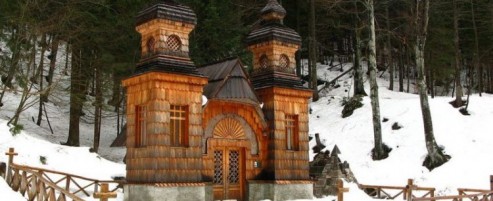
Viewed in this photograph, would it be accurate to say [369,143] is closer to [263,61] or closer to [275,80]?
[263,61]

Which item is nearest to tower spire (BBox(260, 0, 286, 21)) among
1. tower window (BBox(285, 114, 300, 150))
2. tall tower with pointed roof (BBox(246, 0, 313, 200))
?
tall tower with pointed roof (BBox(246, 0, 313, 200))

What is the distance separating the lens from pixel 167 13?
54.0 feet

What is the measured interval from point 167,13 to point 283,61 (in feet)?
18.4

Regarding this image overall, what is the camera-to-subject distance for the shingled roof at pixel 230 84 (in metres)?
17.6

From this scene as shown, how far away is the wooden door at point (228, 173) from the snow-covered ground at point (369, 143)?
3447 millimetres

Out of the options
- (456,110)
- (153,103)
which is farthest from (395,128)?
(153,103)

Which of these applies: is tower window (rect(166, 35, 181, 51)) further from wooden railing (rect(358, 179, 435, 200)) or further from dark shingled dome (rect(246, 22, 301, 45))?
wooden railing (rect(358, 179, 435, 200))

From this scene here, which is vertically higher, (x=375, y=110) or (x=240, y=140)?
(x=375, y=110)

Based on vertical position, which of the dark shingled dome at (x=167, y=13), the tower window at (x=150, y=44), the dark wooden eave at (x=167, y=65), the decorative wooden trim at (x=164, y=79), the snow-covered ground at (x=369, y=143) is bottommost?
the snow-covered ground at (x=369, y=143)

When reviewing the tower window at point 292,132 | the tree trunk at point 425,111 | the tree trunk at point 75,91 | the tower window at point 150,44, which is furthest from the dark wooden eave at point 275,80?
the tree trunk at point 75,91

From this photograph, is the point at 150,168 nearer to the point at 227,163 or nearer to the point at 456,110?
the point at 227,163

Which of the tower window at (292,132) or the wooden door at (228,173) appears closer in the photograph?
the wooden door at (228,173)

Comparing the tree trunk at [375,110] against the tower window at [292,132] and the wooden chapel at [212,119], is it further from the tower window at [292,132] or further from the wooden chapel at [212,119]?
the tower window at [292,132]

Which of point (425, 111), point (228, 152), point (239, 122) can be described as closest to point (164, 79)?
point (239, 122)
